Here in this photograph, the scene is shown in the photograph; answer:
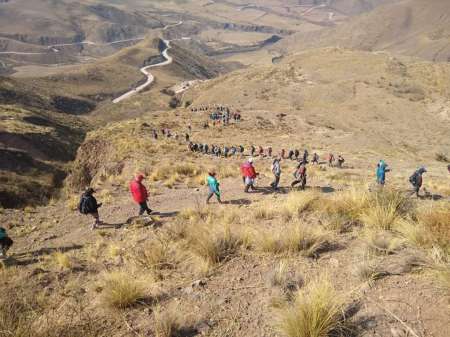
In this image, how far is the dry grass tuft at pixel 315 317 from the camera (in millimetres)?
4012

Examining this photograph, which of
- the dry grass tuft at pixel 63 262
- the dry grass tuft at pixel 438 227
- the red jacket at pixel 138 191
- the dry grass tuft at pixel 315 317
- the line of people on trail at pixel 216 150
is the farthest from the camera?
the line of people on trail at pixel 216 150

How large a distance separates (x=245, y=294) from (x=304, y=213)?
3867mm

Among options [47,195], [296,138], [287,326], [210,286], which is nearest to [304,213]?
[210,286]

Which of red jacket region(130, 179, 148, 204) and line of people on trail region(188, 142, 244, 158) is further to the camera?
line of people on trail region(188, 142, 244, 158)

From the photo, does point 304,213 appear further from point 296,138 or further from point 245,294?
point 296,138

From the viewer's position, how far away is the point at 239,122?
41.1 m

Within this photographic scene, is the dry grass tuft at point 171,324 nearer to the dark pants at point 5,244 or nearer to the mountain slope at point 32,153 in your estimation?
the dark pants at point 5,244

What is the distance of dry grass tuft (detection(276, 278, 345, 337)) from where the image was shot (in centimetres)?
401

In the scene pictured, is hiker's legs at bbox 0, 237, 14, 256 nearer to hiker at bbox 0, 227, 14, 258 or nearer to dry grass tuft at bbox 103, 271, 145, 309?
hiker at bbox 0, 227, 14, 258

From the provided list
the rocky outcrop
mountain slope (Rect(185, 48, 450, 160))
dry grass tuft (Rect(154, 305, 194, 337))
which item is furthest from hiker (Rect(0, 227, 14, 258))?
the rocky outcrop

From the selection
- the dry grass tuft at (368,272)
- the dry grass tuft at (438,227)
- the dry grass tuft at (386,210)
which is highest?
the dry grass tuft at (438,227)

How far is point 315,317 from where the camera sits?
3.98m

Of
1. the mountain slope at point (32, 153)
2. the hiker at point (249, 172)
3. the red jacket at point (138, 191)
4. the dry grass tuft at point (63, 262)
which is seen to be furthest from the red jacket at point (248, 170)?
the mountain slope at point (32, 153)

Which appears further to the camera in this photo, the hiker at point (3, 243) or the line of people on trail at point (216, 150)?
the line of people on trail at point (216, 150)
